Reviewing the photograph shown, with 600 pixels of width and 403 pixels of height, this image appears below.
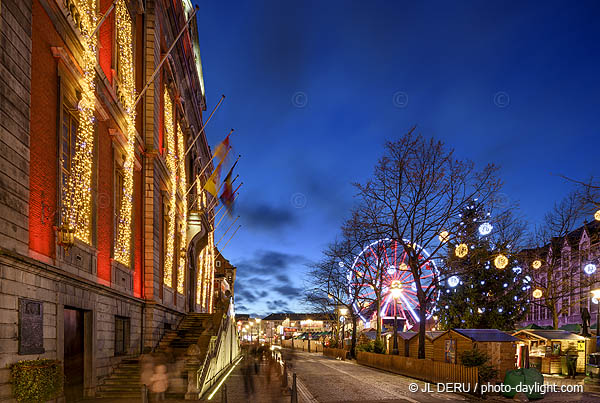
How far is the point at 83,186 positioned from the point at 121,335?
22.7 ft

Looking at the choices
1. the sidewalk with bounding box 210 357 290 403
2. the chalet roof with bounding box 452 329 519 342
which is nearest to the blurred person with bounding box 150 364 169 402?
the sidewalk with bounding box 210 357 290 403

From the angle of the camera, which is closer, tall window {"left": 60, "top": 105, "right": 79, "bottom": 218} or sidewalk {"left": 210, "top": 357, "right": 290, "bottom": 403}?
tall window {"left": 60, "top": 105, "right": 79, "bottom": 218}

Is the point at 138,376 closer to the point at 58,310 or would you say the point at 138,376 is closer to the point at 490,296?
the point at 58,310

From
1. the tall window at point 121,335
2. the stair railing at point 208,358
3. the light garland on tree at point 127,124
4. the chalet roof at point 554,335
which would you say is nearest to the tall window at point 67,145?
the light garland on tree at point 127,124

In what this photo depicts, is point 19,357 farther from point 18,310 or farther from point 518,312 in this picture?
point 518,312

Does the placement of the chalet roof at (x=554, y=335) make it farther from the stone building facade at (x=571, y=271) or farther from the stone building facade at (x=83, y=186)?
the stone building facade at (x=83, y=186)

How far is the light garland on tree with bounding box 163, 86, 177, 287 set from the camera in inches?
1136

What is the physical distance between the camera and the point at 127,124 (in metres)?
20.7

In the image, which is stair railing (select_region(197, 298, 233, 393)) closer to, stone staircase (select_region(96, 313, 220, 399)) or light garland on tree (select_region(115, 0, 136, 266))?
stone staircase (select_region(96, 313, 220, 399))

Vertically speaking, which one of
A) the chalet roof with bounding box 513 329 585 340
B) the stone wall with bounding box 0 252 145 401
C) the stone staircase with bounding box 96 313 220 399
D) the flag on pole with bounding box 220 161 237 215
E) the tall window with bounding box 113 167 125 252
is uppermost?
the flag on pole with bounding box 220 161 237 215

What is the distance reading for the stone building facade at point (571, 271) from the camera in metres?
41.7

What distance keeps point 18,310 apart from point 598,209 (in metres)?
A: 18.3

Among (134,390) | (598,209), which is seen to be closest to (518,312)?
(598,209)

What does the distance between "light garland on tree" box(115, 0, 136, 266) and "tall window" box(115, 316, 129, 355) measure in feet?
6.76
